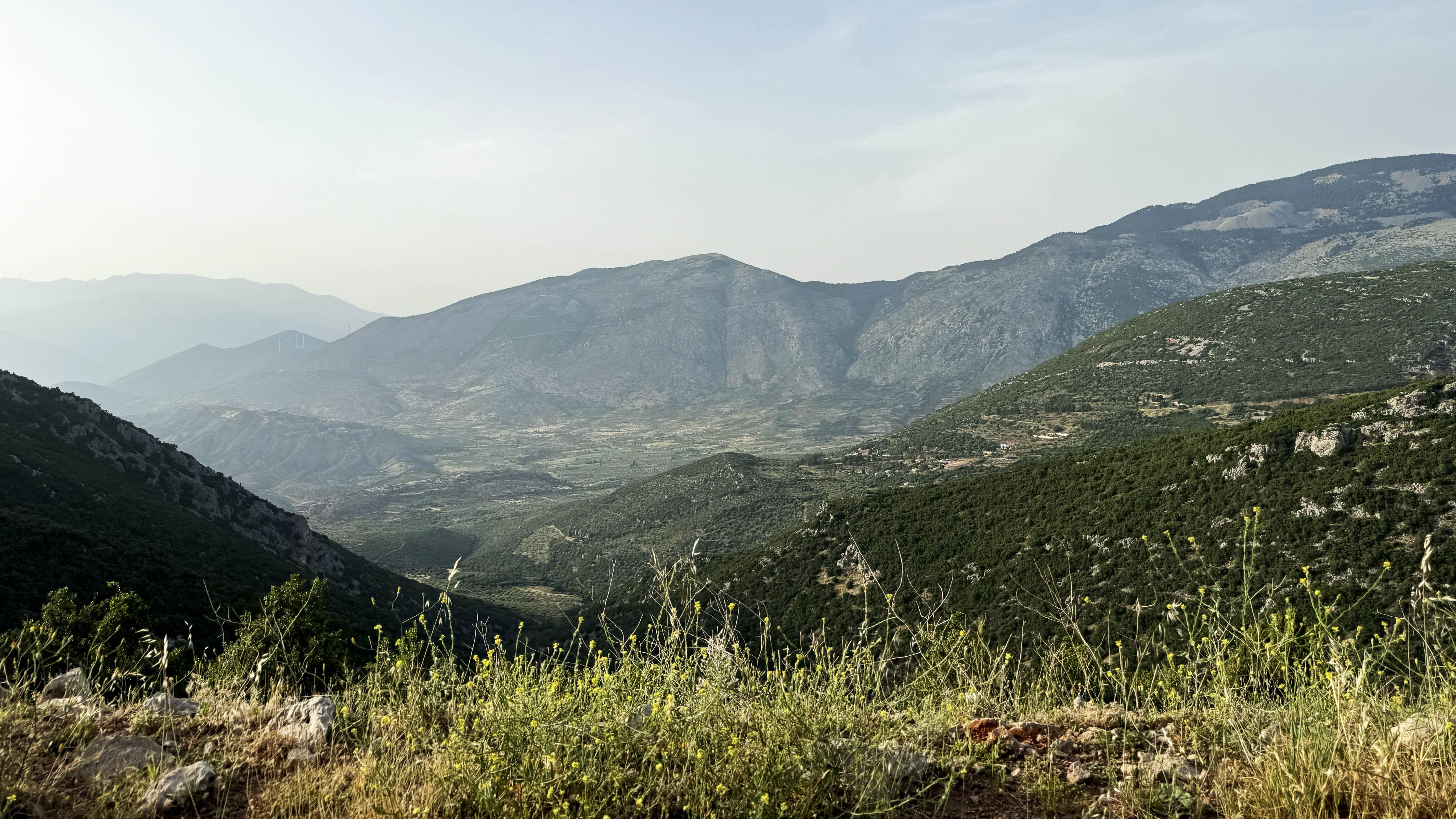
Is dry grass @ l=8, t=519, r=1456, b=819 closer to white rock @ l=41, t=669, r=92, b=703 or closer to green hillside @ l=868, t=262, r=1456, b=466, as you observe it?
white rock @ l=41, t=669, r=92, b=703

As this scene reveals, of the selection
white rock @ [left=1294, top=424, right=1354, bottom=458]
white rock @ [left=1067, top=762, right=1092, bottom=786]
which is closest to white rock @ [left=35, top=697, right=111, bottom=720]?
white rock @ [left=1067, top=762, right=1092, bottom=786]

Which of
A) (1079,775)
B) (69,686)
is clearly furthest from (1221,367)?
(69,686)

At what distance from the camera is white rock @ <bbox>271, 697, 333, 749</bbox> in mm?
4820

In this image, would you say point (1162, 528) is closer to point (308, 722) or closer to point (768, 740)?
point (768, 740)

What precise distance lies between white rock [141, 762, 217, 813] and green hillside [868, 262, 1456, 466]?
72.2 m

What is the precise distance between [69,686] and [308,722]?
257 cm

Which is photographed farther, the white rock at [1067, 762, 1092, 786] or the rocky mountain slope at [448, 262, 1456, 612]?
the rocky mountain slope at [448, 262, 1456, 612]

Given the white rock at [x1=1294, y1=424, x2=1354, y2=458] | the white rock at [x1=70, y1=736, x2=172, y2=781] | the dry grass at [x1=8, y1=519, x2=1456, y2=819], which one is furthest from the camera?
the white rock at [x1=1294, y1=424, x2=1354, y2=458]

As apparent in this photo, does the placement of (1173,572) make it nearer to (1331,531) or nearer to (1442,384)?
(1331,531)

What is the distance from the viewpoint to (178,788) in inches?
156

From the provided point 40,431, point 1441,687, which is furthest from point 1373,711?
point 40,431

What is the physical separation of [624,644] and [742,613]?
36788mm

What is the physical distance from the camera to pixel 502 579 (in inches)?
3467

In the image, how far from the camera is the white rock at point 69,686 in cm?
559
